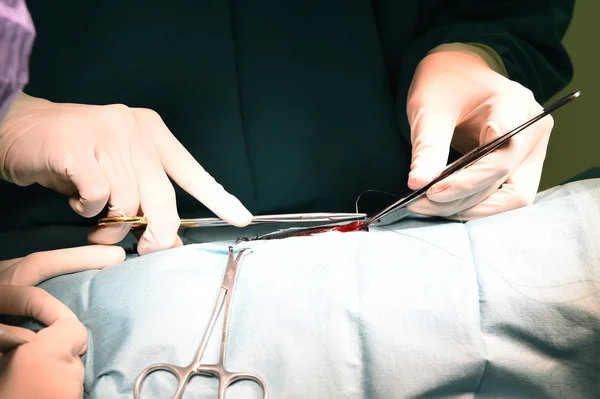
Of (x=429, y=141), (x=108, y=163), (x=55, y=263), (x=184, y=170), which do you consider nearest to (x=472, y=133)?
(x=429, y=141)

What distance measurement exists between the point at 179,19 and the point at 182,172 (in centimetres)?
32

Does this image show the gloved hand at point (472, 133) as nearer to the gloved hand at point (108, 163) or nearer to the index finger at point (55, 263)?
the gloved hand at point (108, 163)

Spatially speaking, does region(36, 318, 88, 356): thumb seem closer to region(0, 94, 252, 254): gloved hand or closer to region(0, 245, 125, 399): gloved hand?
region(0, 245, 125, 399): gloved hand

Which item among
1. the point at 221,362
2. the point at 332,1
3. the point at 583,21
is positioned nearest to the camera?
the point at 221,362

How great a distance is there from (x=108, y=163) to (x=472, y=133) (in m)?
0.72

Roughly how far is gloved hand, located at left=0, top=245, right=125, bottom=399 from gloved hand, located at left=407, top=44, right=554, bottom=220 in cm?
56

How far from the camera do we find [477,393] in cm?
75

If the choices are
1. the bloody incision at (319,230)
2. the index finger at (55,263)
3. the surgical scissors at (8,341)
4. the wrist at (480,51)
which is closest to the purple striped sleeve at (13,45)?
the surgical scissors at (8,341)

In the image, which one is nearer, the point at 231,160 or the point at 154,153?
the point at 154,153

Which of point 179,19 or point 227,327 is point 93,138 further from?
point 227,327

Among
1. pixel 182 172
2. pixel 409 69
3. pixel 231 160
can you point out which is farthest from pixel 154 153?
pixel 409 69

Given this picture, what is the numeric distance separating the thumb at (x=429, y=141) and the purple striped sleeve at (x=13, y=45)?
60cm

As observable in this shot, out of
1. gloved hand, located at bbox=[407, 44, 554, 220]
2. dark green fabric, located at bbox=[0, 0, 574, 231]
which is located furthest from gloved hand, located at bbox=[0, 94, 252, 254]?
gloved hand, located at bbox=[407, 44, 554, 220]

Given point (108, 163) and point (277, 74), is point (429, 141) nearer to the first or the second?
point (277, 74)
